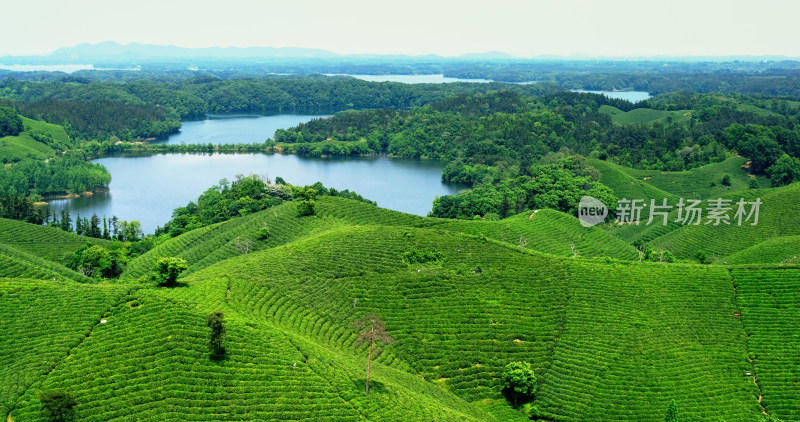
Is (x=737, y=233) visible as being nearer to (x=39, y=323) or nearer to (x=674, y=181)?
(x=674, y=181)

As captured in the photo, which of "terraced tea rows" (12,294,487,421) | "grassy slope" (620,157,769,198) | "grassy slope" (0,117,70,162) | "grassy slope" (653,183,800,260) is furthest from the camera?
"grassy slope" (0,117,70,162)

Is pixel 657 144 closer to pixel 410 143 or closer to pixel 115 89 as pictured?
pixel 410 143

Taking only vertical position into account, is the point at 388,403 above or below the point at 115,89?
below

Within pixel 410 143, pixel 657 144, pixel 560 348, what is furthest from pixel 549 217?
pixel 410 143

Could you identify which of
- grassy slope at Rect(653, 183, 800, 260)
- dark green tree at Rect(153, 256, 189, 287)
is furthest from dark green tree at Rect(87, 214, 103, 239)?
grassy slope at Rect(653, 183, 800, 260)

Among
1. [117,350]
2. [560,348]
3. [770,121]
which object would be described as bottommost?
[560,348]

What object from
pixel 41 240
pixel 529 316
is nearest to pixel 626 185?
pixel 529 316

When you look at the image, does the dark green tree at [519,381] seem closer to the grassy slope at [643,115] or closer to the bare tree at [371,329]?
the bare tree at [371,329]

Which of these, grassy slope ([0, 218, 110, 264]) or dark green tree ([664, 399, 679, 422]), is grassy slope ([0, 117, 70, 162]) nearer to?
grassy slope ([0, 218, 110, 264])
